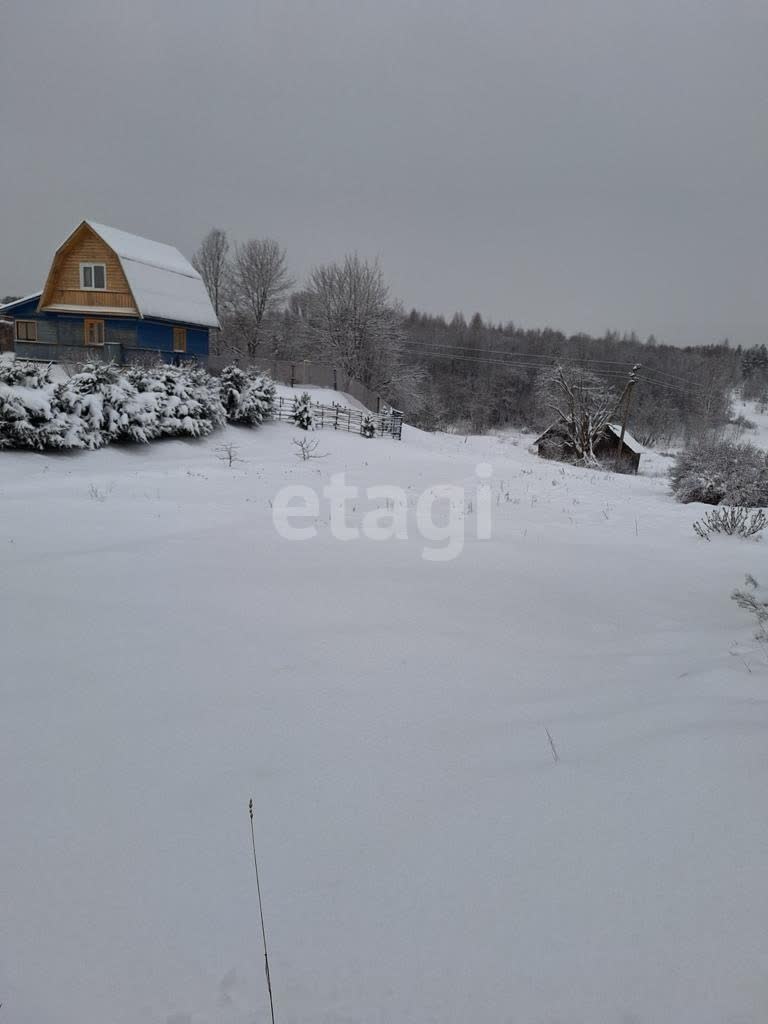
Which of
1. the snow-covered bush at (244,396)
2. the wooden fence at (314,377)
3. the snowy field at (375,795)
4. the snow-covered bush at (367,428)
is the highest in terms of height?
the wooden fence at (314,377)

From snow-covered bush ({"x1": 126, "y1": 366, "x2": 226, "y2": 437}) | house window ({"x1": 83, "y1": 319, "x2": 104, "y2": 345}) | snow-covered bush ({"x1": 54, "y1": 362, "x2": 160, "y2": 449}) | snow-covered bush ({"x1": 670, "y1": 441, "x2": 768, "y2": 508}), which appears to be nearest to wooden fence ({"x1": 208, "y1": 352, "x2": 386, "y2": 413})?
house window ({"x1": 83, "y1": 319, "x2": 104, "y2": 345})

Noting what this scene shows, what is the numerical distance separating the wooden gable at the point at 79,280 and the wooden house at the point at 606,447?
87.1ft

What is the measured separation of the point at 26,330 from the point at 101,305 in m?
4.52

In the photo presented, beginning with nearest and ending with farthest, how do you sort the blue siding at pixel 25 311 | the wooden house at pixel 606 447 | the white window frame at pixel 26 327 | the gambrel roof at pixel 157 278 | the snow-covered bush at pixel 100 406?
the snow-covered bush at pixel 100 406, the gambrel roof at pixel 157 278, the blue siding at pixel 25 311, the white window frame at pixel 26 327, the wooden house at pixel 606 447

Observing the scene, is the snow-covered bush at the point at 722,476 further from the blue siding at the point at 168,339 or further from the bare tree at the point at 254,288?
the bare tree at the point at 254,288

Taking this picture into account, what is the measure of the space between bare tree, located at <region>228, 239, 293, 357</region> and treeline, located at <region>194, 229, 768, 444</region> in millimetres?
80

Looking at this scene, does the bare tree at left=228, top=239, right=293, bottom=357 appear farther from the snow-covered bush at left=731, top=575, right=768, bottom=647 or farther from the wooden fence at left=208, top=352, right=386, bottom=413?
the snow-covered bush at left=731, top=575, right=768, bottom=647

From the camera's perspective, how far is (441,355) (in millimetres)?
68750

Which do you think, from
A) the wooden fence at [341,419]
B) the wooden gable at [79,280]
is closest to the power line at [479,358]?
the wooden fence at [341,419]

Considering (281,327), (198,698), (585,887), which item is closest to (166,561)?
(198,698)

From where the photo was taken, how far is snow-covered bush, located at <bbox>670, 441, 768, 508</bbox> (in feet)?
46.8

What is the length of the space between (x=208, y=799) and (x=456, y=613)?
2755 millimetres

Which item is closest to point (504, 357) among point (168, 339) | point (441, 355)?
point (441, 355)

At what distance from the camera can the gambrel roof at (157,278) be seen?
2512cm
